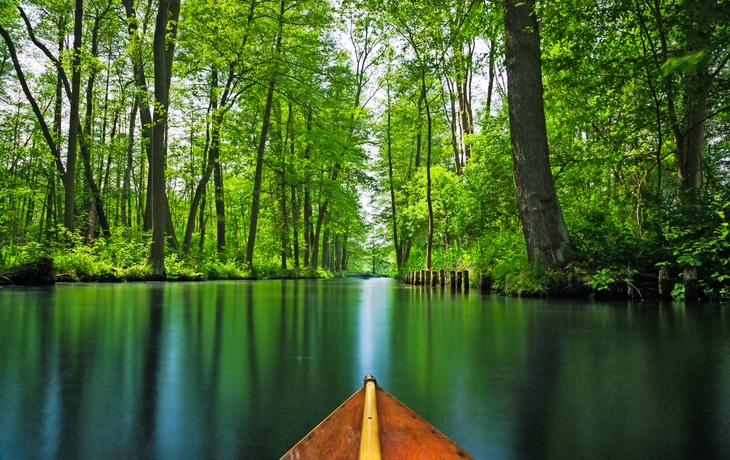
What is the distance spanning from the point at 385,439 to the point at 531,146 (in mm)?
7242

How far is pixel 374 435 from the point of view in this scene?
719 mm

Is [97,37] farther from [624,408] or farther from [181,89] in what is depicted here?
[624,408]

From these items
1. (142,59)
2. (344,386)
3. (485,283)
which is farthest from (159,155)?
(344,386)

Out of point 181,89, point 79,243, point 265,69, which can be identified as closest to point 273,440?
point 79,243

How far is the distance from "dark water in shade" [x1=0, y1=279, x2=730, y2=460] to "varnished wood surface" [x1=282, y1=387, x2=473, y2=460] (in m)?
0.30

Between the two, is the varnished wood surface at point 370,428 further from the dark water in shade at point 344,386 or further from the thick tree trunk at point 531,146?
the thick tree trunk at point 531,146

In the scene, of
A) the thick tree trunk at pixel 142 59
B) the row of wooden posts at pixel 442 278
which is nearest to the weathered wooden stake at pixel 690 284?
the row of wooden posts at pixel 442 278

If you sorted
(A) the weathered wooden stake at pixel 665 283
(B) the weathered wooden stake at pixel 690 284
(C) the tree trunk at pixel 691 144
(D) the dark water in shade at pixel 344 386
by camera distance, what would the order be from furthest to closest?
(C) the tree trunk at pixel 691 144 < (A) the weathered wooden stake at pixel 665 283 < (B) the weathered wooden stake at pixel 690 284 < (D) the dark water in shade at pixel 344 386

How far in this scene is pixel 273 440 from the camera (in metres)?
1.16

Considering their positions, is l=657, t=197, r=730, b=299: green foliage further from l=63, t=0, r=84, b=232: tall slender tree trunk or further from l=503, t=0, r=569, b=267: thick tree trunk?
l=63, t=0, r=84, b=232: tall slender tree trunk

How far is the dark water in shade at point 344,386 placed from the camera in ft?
3.81

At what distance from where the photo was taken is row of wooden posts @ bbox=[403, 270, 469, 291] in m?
10.2

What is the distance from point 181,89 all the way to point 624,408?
19.3 meters

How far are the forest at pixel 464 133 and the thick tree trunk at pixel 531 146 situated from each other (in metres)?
0.02
